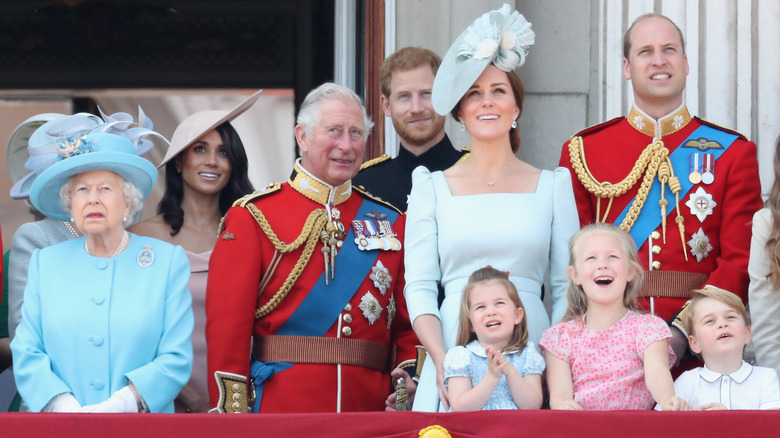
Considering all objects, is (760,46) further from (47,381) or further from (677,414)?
(47,381)

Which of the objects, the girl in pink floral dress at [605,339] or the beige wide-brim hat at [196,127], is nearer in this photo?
the girl in pink floral dress at [605,339]

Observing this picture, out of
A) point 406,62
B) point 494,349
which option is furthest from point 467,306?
point 406,62

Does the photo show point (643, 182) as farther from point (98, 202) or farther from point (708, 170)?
point (98, 202)

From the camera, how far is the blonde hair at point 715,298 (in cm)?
388

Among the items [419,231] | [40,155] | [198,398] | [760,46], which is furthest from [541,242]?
[760,46]

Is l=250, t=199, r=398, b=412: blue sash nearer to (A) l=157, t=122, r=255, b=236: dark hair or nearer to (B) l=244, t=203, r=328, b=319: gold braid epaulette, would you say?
(B) l=244, t=203, r=328, b=319: gold braid epaulette

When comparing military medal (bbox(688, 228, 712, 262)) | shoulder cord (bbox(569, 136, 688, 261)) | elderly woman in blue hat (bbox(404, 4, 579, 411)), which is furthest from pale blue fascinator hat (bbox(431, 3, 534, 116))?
military medal (bbox(688, 228, 712, 262))

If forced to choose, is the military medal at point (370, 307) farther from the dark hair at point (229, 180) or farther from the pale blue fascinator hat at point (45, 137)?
the pale blue fascinator hat at point (45, 137)

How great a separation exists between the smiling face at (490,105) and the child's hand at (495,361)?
2.53 ft

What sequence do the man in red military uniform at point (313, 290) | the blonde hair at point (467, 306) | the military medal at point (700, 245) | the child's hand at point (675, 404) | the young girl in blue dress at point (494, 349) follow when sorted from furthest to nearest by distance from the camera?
the military medal at point (700, 245) → the man in red military uniform at point (313, 290) → the blonde hair at point (467, 306) → the young girl in blue dress at point (494, 349) → the child's hand at point (675, 404)

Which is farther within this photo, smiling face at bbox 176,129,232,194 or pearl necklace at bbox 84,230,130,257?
smiling face at bbox 176,129,232,194

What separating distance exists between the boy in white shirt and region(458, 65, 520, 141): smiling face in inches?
28.9

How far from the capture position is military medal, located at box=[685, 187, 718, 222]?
4367 millimetres

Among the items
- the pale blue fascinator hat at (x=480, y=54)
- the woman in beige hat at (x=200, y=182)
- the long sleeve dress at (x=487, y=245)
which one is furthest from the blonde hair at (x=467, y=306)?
the woman in beige hat at (x=200, y=182)
